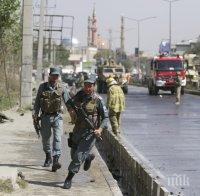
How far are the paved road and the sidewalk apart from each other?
1182mm

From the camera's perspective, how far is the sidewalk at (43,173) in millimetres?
9691

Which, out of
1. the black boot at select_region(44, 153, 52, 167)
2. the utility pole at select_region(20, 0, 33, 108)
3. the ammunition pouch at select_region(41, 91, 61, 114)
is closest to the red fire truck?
the utility pole at select_region(20, 0, 33, 108)

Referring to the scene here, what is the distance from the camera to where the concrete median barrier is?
9234 millimetres

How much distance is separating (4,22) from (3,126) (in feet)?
13.6

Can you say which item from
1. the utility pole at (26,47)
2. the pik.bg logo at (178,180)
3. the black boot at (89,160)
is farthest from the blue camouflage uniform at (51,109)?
the utility pole at (26,47)

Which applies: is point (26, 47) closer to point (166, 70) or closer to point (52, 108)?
point (52, 108)

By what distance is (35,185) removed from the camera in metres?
10.1

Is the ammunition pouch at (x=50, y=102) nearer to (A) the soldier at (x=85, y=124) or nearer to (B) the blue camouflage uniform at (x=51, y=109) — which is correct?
(B) the blue camouflage uniform at (x=51, y=109)

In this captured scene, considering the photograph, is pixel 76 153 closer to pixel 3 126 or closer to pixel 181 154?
pixel 181 154

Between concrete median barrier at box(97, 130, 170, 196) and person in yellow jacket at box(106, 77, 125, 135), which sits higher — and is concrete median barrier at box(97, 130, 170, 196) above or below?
below

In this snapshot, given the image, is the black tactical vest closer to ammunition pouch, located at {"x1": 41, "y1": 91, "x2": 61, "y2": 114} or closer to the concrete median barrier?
ammunition pouch, located at {"x1": 41, "y1": 91, "x2": 61, "y2": 114}

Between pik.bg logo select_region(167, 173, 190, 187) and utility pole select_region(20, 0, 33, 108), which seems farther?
utility pole select_region(20, 0, 33, 108)

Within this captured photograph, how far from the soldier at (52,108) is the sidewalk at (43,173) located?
52 centimetres

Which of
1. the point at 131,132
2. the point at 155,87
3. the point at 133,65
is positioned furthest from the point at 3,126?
the point at 133,65
